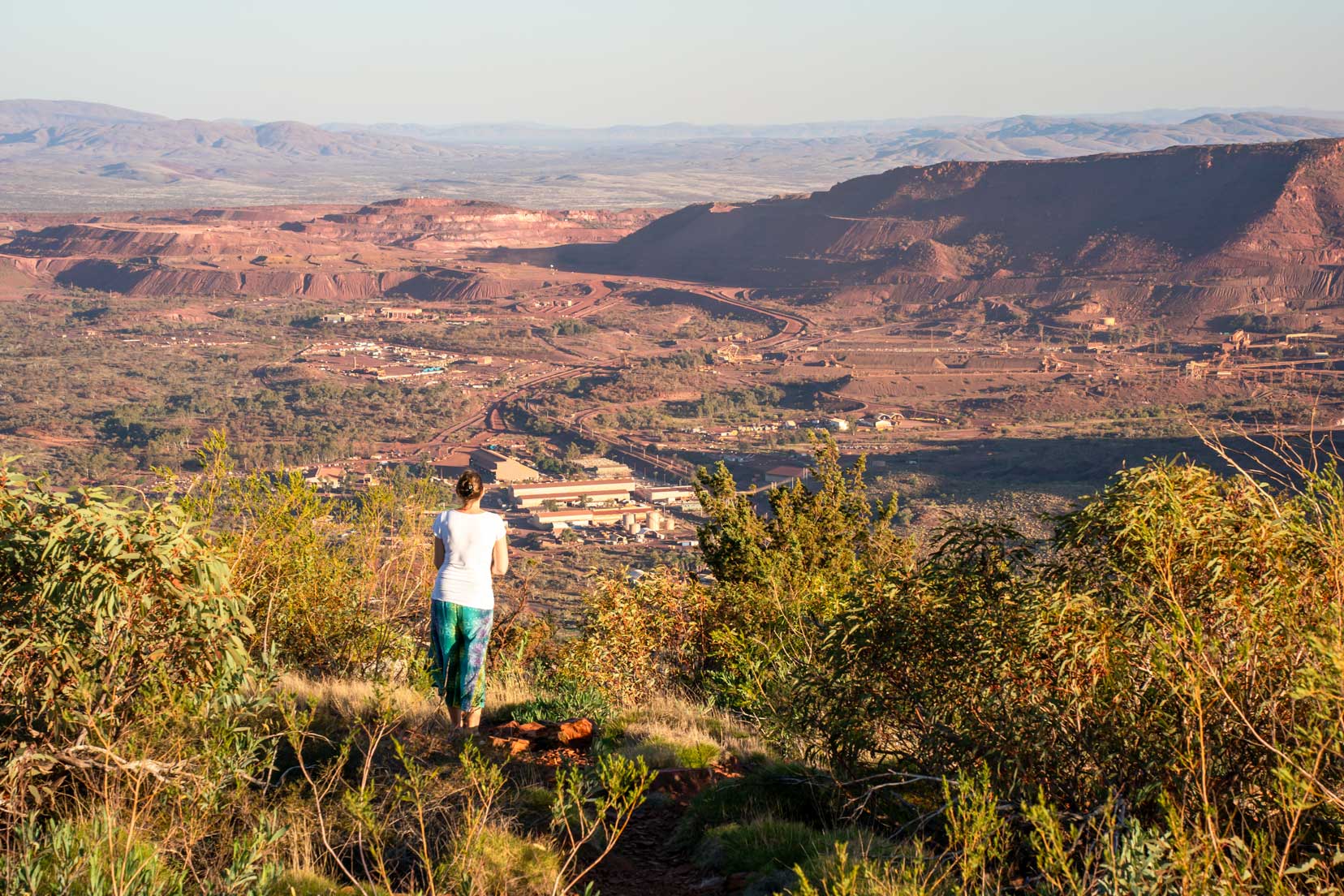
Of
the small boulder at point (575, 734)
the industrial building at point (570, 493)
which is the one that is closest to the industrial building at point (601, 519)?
the industrial building at point (570, 493)

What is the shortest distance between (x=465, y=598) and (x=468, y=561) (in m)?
0.17

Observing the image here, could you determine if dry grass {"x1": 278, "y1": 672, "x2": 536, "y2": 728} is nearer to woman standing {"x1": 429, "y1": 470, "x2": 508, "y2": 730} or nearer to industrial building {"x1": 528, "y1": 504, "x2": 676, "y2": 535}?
woman standing {"x1": 429, "y1": 470, "x2": 508, "y2": 730}

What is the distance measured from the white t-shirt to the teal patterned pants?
0.14 feet

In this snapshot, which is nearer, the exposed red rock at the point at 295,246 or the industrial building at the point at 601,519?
the industrial building at the point at 601,519

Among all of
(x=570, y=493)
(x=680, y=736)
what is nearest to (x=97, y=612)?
(x=680, y=736)

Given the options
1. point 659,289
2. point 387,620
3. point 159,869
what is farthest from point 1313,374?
point 159,869

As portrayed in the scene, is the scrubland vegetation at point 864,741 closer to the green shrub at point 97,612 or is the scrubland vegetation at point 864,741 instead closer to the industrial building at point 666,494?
the green shrub at point 97,612

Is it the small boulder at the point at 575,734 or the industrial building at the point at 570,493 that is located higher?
the small boulder at the point at 575,734

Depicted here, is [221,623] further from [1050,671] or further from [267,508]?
[267,508]

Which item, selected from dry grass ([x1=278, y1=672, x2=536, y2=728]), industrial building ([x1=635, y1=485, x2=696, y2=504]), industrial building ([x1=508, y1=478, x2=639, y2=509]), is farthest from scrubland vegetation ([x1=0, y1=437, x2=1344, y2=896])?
industrial building ([x1=635, y1=485, x2=696, y2=504])

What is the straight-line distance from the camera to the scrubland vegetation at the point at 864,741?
3438mm

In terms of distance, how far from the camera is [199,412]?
183ft

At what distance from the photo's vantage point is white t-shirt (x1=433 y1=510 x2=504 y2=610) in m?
5.54

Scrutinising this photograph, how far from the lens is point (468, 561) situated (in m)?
5.55
